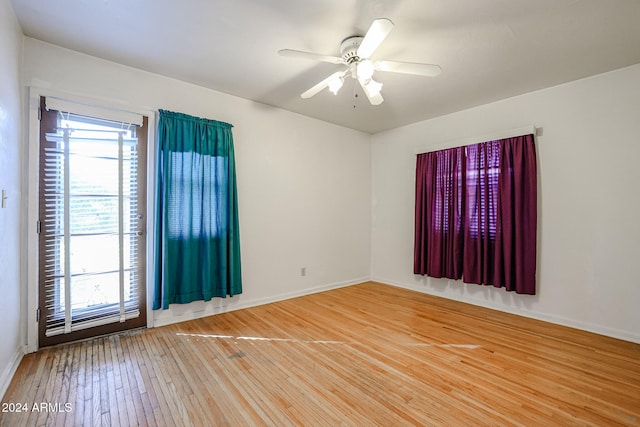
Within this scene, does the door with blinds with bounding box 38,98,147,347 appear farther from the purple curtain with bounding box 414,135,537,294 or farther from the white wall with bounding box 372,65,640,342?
the white wall with bounding box 372,65,640,342

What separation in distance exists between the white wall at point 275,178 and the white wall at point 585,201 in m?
1.97

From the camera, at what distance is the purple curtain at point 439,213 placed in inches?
148

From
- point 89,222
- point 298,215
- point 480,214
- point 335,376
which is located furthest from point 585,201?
point 89,222

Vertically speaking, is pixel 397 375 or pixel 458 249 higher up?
pixel 458 249

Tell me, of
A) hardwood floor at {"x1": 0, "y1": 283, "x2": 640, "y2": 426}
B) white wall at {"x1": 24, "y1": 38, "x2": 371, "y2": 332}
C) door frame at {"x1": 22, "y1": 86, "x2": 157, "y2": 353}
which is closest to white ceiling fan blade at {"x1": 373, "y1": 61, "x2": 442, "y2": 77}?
white wall at {"x1": 24, "y1": 38, "x2": 371, "y2": 332}

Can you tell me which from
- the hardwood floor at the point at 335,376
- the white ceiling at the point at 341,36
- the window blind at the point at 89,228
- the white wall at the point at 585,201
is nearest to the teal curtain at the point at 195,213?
the window blind at the point at 89,228

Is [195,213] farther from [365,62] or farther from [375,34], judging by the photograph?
[375,34]

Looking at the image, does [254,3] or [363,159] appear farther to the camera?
[363,159]

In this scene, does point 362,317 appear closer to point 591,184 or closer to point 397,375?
point 397,375

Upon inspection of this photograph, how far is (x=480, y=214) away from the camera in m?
3.55

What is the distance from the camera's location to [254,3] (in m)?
1.89

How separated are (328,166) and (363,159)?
33.9 inches

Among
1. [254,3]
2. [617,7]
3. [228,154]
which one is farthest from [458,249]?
[254,3]

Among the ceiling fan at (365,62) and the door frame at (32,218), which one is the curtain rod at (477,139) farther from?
the door frame at (32,218)
